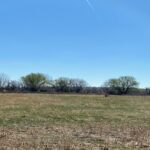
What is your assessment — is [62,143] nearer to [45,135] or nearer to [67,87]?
[45,135]

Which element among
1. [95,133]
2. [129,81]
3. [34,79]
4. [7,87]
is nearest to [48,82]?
[34,79]

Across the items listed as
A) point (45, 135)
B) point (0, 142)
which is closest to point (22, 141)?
point (0, 142)

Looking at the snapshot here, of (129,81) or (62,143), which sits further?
(129,81)

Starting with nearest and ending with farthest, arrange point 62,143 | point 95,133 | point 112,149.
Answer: point 112,149
point 62,143
point 95,133

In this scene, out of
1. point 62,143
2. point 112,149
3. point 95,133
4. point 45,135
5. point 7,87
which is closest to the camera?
point 112,149

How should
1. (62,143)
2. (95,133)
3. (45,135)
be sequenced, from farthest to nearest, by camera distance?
(95,133) < (45,135) < (62,143)

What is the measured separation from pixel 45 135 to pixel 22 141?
5.22 feet

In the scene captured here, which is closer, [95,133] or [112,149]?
[112,149]

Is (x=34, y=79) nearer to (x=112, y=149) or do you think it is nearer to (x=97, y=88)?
(x=97, y=88)

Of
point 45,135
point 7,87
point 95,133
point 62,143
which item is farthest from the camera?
point 7,87

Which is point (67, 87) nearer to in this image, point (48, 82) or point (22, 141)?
point (48, 82)

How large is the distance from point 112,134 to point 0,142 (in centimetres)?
412

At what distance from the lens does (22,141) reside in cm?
1116

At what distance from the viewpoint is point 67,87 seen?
140000 mm
